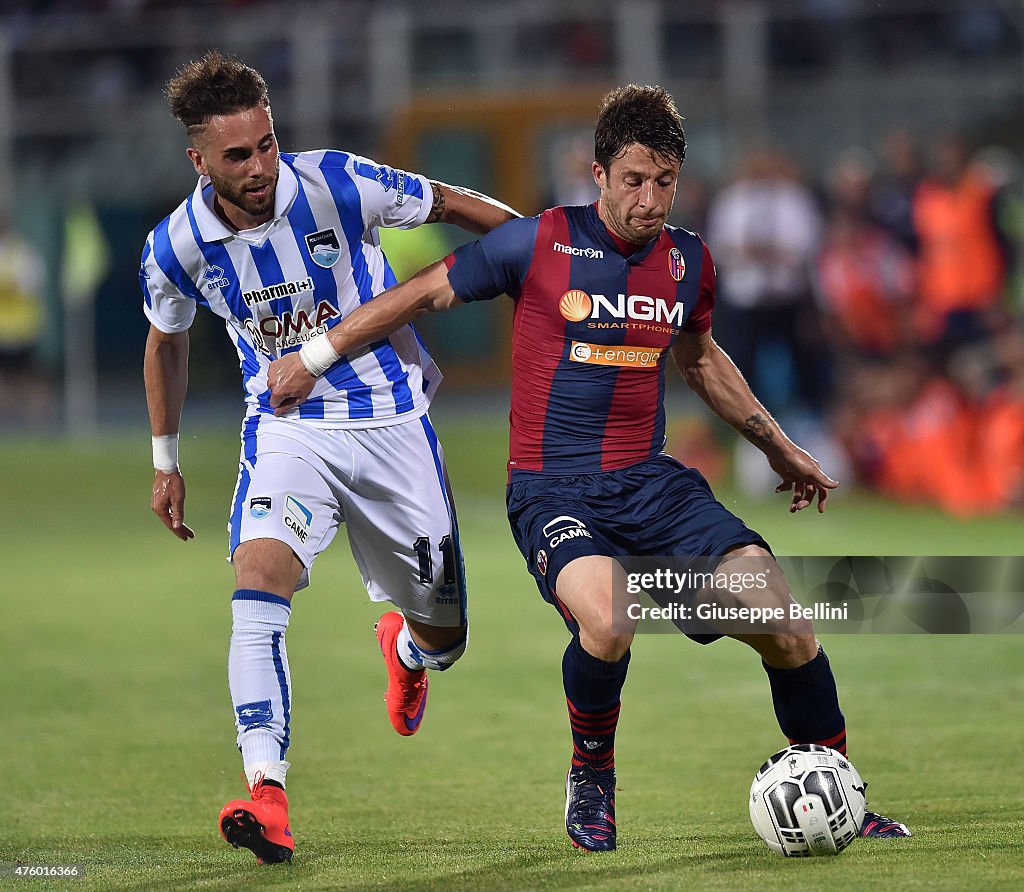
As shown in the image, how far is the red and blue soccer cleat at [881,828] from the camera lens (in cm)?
508

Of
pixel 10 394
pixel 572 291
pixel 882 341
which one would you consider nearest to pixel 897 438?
pixel 882 341

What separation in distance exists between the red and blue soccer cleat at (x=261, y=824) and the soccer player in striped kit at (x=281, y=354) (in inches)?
4.5

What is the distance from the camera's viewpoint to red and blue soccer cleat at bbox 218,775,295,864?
4.79 metres

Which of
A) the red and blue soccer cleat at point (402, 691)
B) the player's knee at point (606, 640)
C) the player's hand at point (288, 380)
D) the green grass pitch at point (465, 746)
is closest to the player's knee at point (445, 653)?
the red and blue soccer cleat at point (402, 691)

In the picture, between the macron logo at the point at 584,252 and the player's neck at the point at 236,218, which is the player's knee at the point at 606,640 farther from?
the player's neck at the point at 236,218

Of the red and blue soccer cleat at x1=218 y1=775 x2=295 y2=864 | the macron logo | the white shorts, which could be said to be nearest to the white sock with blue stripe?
the red and blue soccer cleat at x1=218 y1=775 x2=295 y2=864

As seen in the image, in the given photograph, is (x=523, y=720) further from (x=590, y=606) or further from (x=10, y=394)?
(x=10, y=394)

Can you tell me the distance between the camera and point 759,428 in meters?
5.60

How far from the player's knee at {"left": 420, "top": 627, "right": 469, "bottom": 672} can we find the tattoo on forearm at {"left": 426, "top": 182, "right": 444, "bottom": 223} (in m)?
1.57

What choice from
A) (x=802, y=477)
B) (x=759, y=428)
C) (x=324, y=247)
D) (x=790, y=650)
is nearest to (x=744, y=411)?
(x=759, y=428)

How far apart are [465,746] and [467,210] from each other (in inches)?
90.1

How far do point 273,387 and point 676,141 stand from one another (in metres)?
1.49

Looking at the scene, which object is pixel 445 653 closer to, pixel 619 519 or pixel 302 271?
pixel 619 519

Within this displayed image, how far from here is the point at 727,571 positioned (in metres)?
4.98
